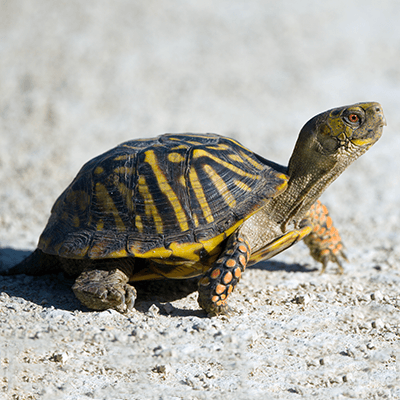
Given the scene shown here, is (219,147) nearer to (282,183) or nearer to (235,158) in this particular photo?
(235,158)

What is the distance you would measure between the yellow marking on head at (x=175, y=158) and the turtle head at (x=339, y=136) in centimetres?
95

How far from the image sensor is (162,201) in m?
3.41

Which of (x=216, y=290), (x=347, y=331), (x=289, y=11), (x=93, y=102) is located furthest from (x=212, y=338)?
(x=289, y=11)

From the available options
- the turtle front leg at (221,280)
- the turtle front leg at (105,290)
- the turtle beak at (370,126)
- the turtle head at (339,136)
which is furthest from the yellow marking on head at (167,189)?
the turtle beak at (370,126)

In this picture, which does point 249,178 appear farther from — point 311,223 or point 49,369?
Result: point 49,369

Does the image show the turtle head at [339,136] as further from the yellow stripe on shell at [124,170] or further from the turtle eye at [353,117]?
the yellow stripe on shell at [124,170]

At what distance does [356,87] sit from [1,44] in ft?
26.6

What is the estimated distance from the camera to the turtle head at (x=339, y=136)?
343 centimetres

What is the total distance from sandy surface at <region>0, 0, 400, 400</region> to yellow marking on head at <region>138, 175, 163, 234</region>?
2.04ft

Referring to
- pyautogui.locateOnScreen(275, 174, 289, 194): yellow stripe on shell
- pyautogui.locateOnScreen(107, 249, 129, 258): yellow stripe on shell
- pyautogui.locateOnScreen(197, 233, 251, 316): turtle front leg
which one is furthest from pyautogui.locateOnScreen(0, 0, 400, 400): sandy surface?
pyautogui.locateOnScreen(275, 174, 289, 194): yellow stripe on shell

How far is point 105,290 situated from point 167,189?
86 cm

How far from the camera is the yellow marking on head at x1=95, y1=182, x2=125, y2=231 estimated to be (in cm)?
345

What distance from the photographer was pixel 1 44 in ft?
35.3

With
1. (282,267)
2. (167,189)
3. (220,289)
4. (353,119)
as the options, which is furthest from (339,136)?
(282,267)
